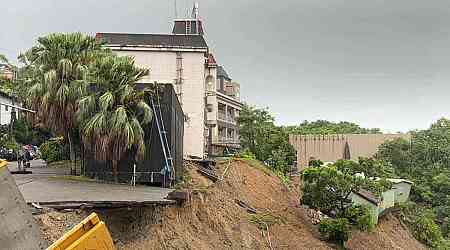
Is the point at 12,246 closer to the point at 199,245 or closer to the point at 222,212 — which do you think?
the point at 199,245

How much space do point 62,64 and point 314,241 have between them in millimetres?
13603

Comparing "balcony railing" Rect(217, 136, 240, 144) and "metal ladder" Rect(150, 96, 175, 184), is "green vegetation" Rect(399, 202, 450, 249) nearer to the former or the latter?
"balcony railing" Rect(217, 136, 240, 144)

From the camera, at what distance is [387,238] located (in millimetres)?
32000

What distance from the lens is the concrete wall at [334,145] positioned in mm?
54688

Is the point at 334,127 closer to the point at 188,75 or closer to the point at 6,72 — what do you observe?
the point at 188,75

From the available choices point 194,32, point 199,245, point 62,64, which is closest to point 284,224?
point 199,245

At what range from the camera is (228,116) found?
57.6 m

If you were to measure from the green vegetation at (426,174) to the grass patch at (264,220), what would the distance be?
1454 centimetres

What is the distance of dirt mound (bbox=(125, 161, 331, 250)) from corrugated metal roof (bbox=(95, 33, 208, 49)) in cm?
1329

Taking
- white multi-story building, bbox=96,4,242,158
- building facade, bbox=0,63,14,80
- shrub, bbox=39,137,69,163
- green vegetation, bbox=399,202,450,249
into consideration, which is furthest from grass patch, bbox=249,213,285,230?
building facade, bbox=0,63,14,80

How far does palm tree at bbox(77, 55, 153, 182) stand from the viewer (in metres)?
17.3

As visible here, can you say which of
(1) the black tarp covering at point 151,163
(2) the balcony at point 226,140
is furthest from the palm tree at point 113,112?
(2) the balcony at point 226,140

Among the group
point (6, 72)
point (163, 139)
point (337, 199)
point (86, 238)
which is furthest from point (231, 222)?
point (6, 72)

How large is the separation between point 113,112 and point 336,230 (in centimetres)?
1296
